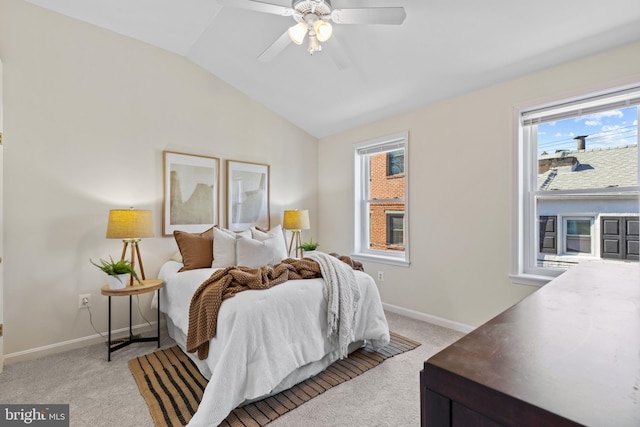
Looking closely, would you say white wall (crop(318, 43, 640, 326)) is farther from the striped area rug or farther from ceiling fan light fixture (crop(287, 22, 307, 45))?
ceiling fan light fixture (crop(287, 22, 307, 45))

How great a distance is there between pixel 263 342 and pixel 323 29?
2.02 meters

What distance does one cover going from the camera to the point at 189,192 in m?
3.43

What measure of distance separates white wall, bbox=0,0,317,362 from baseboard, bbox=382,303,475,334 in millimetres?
2663

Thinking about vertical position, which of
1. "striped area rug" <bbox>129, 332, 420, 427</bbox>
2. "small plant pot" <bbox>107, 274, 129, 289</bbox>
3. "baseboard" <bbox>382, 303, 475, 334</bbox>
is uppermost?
"small plant pot" <bbox>107, 274, 129, 289</bbox>

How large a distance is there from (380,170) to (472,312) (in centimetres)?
199

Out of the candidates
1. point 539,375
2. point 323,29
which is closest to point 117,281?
point 323,29

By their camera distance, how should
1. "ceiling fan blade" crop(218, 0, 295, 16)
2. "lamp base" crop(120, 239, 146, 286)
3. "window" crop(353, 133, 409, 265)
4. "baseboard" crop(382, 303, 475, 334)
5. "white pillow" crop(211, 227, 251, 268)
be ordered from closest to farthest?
"ceiling fan blade" crop(218, 0, 295, 16)
"lamp base" crop(120, 239, 146, 286)
"white pillow" crop(211, 227, 251, 268)
"baseboard" crop(382, 303, 475, 334)
"window" crop(353, 133, 409, 265)

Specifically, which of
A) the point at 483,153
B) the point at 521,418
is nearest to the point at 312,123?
the point at 483,153

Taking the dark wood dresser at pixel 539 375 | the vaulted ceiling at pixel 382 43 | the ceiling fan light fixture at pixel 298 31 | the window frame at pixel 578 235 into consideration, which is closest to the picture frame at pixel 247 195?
the vaulted ceiling at pixel 382 43

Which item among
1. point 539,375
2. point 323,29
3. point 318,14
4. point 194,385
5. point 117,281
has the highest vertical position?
point 318,14

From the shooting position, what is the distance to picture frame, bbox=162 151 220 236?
3279 millimetres

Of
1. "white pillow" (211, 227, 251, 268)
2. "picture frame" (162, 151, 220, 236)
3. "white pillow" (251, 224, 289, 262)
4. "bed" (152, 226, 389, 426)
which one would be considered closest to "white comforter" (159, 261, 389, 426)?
"bed" (152, 226, 389, 426)

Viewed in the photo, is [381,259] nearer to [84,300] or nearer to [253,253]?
[253,253]

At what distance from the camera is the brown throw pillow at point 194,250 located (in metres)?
2.90
